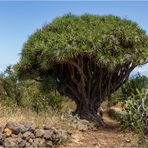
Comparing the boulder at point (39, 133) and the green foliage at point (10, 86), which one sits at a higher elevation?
the green foliage at point (10, 86)

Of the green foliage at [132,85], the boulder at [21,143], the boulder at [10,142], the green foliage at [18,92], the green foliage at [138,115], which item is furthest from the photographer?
the green foliage at [18,92]

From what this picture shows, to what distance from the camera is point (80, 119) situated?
52.0 feet

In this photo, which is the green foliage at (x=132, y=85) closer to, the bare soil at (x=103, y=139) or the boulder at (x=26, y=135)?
the bare soil at (x=103, y=139)

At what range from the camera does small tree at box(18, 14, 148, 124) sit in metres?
14.9

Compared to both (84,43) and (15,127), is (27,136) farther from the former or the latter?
(84,43)

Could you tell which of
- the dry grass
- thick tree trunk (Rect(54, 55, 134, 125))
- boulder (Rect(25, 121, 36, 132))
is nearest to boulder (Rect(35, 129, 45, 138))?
boulder (Rect(25, 121, 36, 132))

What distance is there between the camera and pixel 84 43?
48.8 feet

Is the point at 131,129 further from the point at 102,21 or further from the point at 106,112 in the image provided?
the point at 106,112

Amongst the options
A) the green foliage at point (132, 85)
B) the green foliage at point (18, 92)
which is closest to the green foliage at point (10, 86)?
the green foliage at point (18, 92)

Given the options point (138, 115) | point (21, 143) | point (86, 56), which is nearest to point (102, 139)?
point (138, 115)

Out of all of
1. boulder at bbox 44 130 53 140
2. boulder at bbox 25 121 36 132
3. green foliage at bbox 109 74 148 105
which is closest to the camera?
boulder at bbox 25 121 36 132

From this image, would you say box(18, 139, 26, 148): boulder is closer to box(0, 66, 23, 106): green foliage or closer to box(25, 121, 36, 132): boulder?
box(25, 121, 36, 132): boulder

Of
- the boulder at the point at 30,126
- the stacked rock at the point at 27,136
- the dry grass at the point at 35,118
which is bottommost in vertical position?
the stacked rock at the point at 27,136

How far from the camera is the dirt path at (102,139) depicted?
12.2 m
